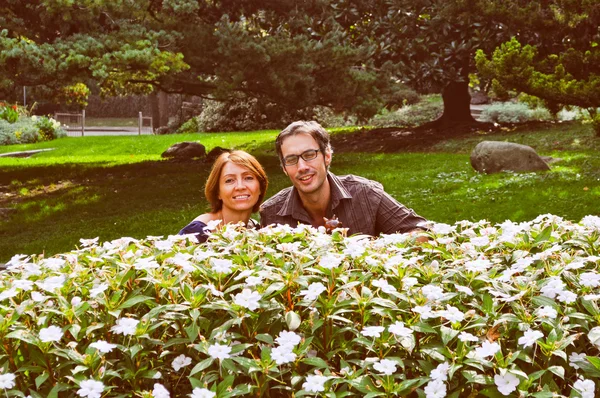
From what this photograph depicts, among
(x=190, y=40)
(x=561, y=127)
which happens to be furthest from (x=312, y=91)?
(x=561, y=127)

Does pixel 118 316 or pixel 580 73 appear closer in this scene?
pixel 118 316

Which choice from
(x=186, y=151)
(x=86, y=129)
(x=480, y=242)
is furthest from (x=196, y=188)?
(x=86, y=129)

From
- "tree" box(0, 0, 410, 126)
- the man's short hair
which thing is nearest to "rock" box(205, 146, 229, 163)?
"tree" box(0, 0, 410, 126)

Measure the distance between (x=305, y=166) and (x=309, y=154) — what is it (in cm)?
7

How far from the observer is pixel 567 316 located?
1.91 metres

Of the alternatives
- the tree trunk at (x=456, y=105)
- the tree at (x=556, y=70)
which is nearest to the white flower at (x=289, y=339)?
the tree at (x=556, y=70)

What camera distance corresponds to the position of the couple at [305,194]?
389 cm

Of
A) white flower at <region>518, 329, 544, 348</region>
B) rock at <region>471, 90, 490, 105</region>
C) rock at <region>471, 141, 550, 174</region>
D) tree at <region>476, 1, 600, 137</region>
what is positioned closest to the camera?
white flower at <region>518, 329, 544, 348</region>

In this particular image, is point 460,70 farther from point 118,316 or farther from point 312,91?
point 118,316

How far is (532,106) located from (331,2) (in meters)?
7.85

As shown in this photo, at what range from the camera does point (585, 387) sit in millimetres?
1730

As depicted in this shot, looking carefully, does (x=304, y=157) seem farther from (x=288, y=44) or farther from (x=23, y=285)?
(x=288, y=44)

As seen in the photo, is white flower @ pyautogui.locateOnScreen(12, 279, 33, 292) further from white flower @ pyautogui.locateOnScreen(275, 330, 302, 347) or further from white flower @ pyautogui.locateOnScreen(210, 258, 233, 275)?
white flower @ pyautogui.locateOnScreen(275, 330, 302, 347)

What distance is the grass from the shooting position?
9.88m
